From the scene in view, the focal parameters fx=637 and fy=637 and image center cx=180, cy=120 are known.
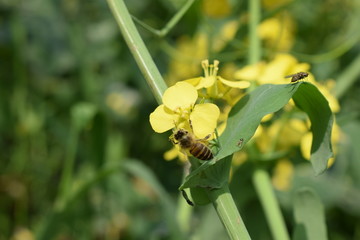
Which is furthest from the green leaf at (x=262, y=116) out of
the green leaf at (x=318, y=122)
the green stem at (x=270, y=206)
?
the green stem at (x=270, y=206)

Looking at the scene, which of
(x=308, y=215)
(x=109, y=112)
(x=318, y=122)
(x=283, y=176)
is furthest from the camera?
(x=109, y=112)

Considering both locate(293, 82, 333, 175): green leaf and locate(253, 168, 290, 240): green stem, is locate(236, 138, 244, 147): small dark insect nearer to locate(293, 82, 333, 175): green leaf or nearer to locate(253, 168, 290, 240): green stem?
locate(293, 82, 333, 175): green leaf

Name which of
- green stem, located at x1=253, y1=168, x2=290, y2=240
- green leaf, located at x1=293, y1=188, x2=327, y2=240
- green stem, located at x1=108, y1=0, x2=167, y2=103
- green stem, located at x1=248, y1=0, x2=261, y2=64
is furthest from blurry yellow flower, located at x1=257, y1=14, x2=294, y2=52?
green stem, located at x1=108, y1=0, x2=167, y2=103

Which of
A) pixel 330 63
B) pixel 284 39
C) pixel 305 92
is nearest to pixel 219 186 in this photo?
pixel 305 92

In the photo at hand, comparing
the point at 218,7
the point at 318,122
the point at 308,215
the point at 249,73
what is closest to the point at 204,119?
the point at 318,122

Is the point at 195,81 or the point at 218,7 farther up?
the point at 195,81

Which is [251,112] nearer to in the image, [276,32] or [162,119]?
[162,119]

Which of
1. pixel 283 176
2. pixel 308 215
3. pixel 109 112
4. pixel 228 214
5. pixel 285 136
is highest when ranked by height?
pixel 228 214
